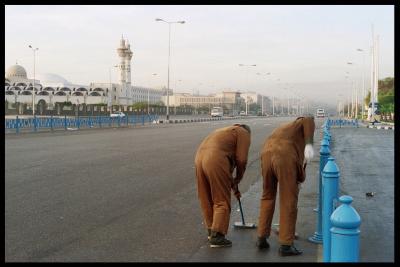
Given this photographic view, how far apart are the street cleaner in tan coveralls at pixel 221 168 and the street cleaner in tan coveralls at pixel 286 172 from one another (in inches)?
11.4

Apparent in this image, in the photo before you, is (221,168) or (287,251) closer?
(287,251)

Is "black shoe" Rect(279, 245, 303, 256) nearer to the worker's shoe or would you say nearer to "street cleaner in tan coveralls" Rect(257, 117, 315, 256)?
"street cleaner in tan coveralls" Rect(257, 117, 315, 256)

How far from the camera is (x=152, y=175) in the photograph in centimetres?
1044

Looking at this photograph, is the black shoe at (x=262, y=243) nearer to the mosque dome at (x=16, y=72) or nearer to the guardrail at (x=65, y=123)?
the guardrail at (x=65, y=123)

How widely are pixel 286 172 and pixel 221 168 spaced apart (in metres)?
0.65

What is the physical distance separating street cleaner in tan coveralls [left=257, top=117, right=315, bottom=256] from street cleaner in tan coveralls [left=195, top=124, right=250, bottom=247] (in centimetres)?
29

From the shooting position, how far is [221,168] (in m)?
5.04

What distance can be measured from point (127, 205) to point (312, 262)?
11.3ft

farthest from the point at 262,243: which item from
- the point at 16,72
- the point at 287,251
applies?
the point at 16,72

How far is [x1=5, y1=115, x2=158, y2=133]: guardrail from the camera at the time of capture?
27.9m

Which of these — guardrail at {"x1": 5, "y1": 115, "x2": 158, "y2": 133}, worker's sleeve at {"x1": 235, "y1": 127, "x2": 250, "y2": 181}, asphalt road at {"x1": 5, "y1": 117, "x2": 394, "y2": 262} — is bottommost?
asphalt road at {"x1": 5, "y1": 117, "x2": 394, "y2": 262}

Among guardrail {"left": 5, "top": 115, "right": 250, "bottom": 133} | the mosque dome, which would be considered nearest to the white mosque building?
the mosque dome

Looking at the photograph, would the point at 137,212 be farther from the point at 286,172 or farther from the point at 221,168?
the point at 286,172
